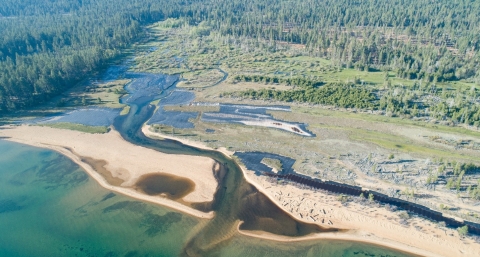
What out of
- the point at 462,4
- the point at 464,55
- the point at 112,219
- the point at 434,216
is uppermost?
the point at 462,4

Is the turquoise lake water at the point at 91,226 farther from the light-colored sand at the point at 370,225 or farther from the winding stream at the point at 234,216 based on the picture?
the light-colored sand at the point at 370,225

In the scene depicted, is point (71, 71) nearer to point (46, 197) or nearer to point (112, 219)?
point (46, 197)

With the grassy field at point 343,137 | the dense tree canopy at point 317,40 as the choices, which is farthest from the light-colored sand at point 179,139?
the dense tree canopy at point 317,40

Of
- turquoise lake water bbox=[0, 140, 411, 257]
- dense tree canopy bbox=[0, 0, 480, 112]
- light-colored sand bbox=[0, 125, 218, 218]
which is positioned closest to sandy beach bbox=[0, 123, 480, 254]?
light-colored sand bbox=[0, 125, 218, 218]

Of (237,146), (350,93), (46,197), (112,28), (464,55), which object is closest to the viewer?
(46,197)

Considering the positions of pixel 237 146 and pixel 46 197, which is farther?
pixel 237 146

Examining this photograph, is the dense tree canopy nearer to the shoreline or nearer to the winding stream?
the winding stream

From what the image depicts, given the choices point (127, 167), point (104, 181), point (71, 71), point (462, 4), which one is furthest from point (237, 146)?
point (462, 4)

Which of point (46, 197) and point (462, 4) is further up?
point (462, 4)
